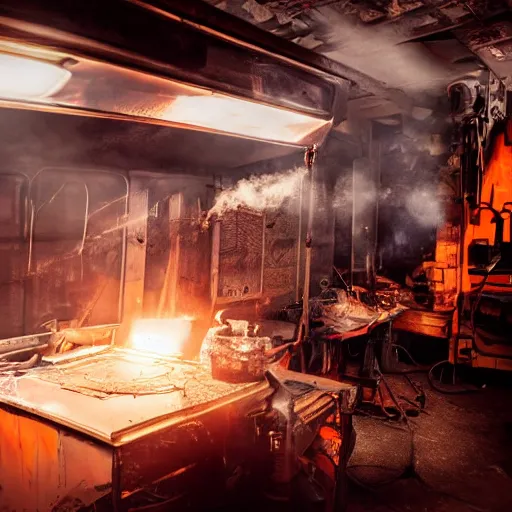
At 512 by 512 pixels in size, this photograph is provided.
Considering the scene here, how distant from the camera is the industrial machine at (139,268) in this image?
7.43ft


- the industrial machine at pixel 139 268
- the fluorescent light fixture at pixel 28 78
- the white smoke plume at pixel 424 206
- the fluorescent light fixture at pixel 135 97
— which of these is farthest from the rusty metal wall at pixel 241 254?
the fluorescent light fixture at pixel 28 78

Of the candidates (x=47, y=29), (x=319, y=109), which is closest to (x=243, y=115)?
(x=319, y=109)

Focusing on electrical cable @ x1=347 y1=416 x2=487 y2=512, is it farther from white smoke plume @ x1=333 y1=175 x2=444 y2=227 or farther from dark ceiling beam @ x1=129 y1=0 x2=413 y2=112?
white smoke plume @ x1=333 y1=175 x2=444 y2=227

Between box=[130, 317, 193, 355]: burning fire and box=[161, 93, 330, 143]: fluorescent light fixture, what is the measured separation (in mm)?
2842

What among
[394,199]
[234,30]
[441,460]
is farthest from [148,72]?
[394,199]

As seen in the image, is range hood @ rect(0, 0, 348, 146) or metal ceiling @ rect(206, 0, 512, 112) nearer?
range hood @ rect(0, 0, 348, 146)

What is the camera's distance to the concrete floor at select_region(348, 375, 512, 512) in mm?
5129

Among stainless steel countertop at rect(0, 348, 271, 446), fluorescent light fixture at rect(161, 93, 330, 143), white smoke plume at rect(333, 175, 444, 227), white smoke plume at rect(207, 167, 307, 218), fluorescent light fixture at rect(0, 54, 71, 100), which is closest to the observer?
fluorescent light fixture at rect(0, 54, 71, 100)

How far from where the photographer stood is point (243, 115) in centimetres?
293

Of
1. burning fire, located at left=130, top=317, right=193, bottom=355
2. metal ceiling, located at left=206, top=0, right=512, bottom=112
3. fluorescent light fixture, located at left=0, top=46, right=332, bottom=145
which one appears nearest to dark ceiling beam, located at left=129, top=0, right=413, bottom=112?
fluorescent light fixture, located at left=0, top=46, right=332, bottom=145

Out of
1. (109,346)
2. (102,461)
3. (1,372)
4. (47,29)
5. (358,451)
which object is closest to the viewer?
Answer: (47,29)

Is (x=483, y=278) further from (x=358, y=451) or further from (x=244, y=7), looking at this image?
(x=244, y=7)

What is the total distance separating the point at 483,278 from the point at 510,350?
4.65ft

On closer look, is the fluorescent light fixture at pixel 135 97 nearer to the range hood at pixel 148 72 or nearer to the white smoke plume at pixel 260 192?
the range hood at pixel 148 72
